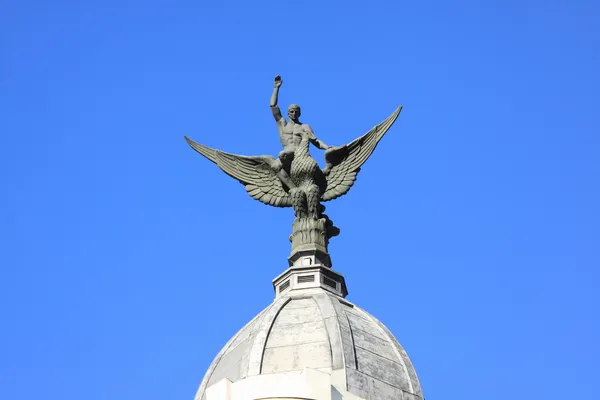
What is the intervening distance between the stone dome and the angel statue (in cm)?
272

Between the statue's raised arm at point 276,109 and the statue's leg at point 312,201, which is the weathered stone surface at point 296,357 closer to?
the statue's leg at point 312,201

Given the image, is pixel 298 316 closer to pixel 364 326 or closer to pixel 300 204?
pixel 364 326

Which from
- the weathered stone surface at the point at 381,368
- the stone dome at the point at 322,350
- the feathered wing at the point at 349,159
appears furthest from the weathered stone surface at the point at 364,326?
the feathered wing at the point at 349,159

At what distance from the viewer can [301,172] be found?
44.2 meters

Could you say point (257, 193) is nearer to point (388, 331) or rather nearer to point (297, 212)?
point (297, 212)

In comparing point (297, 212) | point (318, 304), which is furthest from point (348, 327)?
point (297, 212)

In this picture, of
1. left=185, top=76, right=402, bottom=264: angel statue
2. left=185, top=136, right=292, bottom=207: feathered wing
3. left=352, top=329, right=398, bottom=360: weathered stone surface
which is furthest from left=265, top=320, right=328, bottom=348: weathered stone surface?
left=185, top=136, right=292, bottom=207: feathered wing

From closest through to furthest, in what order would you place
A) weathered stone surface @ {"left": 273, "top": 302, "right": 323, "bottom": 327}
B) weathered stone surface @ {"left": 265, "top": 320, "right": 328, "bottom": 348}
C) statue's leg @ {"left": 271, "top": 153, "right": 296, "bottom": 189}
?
weathered stone surface @ {"left": 265, "top": 320, "right": 328, "bottom": 348}
weathered stone surface @ {"left": 273, "top": 302, "right": 323, "bottom": 327}
statue's leg @ {"left": 271, "top": 153, "right": 296, "bottom": 189}

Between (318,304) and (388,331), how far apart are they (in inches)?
73.5

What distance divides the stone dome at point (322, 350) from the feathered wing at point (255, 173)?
4108 mm

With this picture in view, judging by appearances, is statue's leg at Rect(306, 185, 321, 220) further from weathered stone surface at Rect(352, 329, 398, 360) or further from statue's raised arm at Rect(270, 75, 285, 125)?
weathered stone surface at Rect(352, 329, 398, 360)

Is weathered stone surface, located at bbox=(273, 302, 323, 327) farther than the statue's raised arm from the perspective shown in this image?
No

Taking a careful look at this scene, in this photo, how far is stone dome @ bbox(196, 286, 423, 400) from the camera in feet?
128

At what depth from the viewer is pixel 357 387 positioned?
38.5 m
